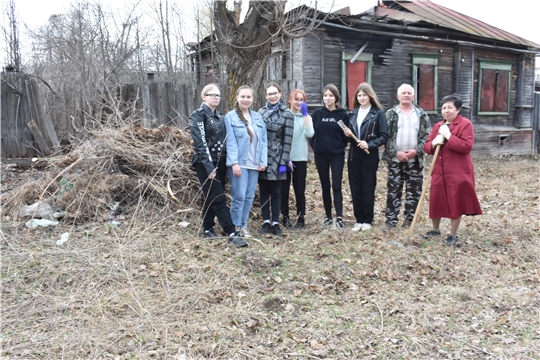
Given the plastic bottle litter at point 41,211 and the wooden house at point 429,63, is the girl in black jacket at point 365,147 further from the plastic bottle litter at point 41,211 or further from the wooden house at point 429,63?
the wooden house at point 429,63

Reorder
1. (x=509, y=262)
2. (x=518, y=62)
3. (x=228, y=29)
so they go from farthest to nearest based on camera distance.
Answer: (x=518, y=62) < (x=228, y=29) < (x=509, y=262)

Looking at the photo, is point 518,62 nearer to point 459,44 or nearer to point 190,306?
point 459,44

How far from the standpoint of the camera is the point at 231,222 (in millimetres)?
4941

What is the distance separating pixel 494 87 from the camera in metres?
15.7

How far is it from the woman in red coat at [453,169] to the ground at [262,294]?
17.9 inches

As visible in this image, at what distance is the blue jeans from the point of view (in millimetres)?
5047

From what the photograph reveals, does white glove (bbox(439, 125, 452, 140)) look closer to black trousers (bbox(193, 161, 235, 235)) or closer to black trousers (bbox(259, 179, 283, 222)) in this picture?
black trousers (bbox(259, 179, 283, 222))

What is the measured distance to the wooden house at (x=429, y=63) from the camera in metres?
12.1

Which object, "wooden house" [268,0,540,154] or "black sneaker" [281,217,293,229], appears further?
"wooden house" [268,0,540,154]

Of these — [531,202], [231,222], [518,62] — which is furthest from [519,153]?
[231,222]

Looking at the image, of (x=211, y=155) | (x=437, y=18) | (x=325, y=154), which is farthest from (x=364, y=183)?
(x=437, y=18)

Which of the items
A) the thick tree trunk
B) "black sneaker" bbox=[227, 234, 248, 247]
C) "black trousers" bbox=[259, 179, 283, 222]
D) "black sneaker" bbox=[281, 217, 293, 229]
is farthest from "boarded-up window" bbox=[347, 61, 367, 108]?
"black sneaker" bbox=[227, 234, 248, 247]

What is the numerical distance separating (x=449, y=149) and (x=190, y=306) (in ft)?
11.3

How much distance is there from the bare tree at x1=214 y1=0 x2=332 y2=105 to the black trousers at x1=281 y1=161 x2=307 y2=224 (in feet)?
9.98
